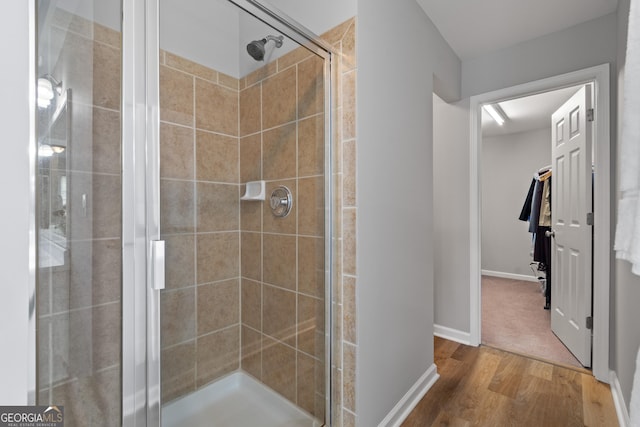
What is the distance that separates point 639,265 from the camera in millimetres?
630

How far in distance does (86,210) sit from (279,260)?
0.81 metres

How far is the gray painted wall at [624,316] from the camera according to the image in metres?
1.31

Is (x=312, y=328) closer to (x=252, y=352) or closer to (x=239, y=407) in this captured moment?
(x=252, y=352)

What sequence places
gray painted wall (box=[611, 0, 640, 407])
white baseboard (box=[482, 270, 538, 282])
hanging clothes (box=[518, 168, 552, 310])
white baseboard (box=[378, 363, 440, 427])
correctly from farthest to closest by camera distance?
white baseboard (box=[482, 270, 538, 282])
hanging clothes (box=[518, 168, 552, 310])
white baseboard (box=[378, 363, 440, 427])
gray painted wall (box=[611, 0, 640, 407])

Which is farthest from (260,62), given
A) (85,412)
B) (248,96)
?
(85,412)

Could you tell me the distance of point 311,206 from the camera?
4.61ft

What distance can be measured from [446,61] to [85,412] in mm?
2820

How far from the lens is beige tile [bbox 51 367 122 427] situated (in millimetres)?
801

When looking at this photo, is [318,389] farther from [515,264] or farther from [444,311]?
[515,264]

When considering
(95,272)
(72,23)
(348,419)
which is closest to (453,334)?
(348,419)

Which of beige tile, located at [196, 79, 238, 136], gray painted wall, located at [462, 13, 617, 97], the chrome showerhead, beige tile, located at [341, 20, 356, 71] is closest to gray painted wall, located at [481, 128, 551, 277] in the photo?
gray painted wall, located at [462, 13, 617, 97]

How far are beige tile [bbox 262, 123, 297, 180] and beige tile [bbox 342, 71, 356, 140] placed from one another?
0.25 meters

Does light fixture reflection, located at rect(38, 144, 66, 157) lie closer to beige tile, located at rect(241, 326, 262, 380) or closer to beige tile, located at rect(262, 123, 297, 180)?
beige tile, located at rect(262, 123, 297, 180)

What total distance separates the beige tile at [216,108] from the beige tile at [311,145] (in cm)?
33
